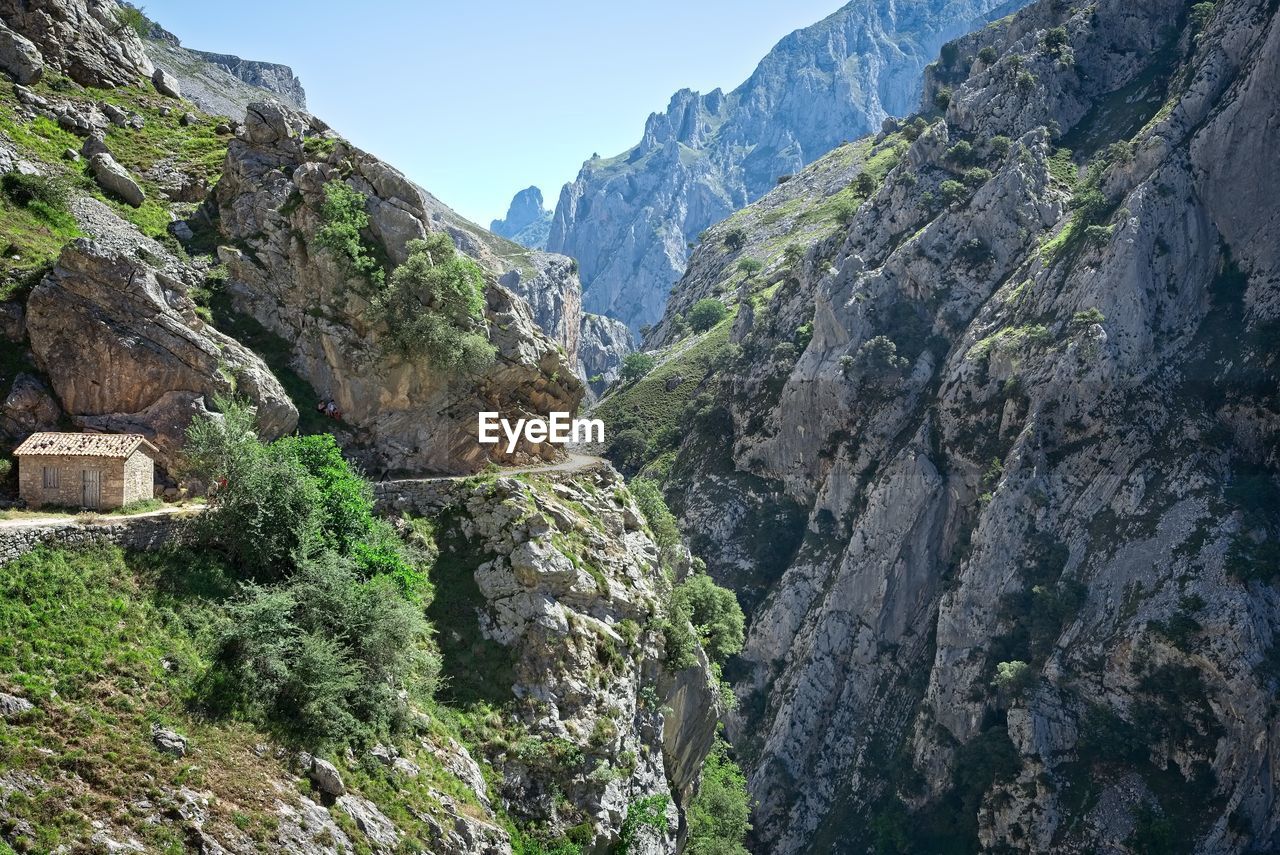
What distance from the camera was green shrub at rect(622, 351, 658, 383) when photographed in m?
146

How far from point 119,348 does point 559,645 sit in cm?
2021

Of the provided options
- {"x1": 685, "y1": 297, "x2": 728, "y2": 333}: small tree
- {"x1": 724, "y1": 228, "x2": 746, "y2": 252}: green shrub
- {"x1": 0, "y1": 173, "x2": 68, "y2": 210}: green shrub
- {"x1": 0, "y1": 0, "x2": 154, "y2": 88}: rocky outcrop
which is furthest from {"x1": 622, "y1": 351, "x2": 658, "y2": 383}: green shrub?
{"x1": 0, "y1": 173, "x2": 68, "y2": 210}: green shrub

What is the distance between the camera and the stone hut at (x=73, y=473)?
28734 millimetres

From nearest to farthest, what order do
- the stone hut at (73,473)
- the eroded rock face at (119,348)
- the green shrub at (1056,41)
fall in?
the stone hut at (73,473) < the eroded rock face at (119,348) < the green shrub at (1056,41)

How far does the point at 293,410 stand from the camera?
37.7m

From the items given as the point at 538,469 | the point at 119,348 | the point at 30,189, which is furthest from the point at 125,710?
the point at 30,189

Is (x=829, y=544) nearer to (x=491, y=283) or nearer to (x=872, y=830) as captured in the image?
(x=872, y=830)

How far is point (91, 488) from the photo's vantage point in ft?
94.9

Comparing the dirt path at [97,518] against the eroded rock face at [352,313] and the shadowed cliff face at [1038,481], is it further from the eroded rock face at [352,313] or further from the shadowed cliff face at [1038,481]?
the shadowed cliff face at [1038,481]

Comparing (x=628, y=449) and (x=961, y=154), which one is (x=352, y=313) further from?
(x=961, y=154)

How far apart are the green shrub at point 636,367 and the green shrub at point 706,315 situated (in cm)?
1336

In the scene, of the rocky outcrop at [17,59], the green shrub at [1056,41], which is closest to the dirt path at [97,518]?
the rocky outcrop at [17,59]

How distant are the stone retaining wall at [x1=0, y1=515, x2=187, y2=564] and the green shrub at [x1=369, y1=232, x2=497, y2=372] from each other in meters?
14.3

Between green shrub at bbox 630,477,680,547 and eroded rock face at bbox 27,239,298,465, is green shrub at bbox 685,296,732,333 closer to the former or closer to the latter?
green shrub at bbox 630,477,680,547
